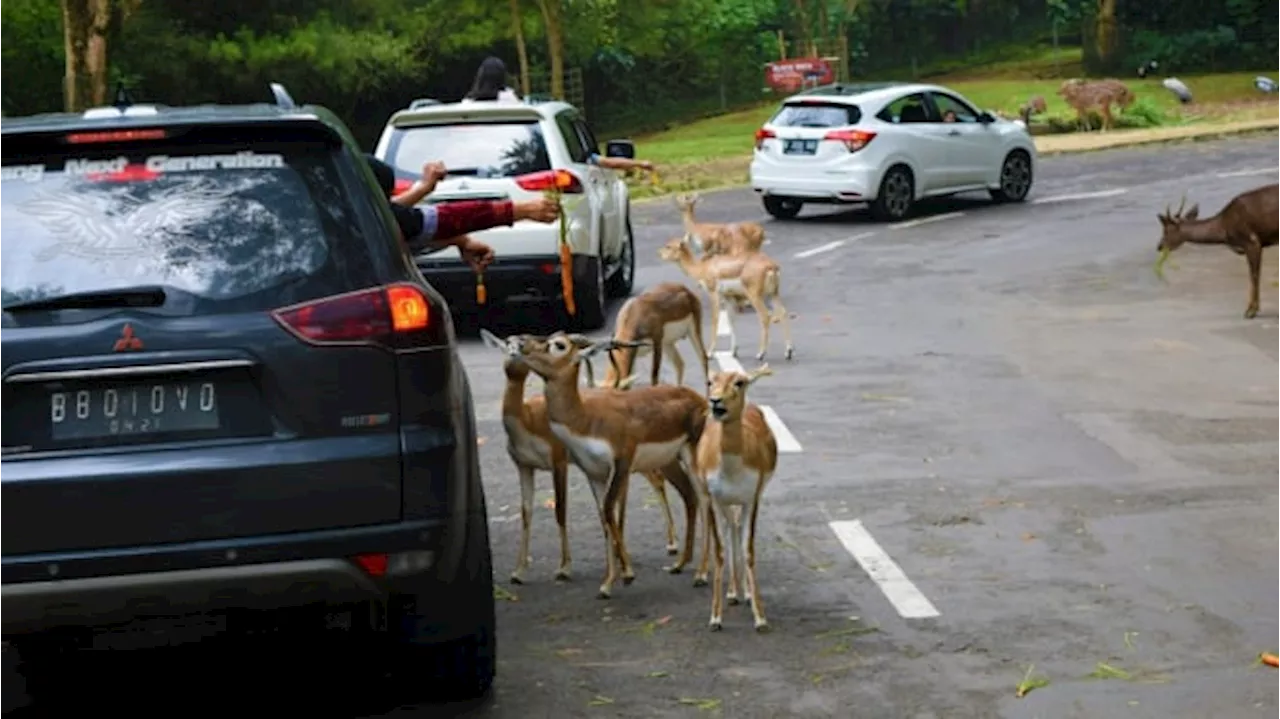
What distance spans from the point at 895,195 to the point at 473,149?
10742 mm

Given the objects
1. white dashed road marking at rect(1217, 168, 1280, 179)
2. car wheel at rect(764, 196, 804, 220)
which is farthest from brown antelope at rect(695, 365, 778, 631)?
white dashed road marking at rect(1217, 168, 1280, 179)

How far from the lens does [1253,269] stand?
53.2ft

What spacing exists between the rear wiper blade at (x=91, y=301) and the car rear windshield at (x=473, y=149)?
1003cm

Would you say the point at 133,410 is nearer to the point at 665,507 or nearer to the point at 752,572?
the point at 752,572

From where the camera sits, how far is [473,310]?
686 inches

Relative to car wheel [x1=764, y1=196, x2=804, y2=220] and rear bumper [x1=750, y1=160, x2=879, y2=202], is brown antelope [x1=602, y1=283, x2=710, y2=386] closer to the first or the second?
rear bumper [x1=750, y1=160, x2=879, y2=202]

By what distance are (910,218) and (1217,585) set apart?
18283 mm

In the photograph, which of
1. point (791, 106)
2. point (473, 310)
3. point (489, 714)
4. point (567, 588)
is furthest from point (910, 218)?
point (489, 714)

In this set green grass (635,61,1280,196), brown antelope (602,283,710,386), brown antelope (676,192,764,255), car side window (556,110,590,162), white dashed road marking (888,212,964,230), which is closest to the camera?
brown antelope (602,283,710,386)

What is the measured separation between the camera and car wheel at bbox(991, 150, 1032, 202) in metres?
27.2

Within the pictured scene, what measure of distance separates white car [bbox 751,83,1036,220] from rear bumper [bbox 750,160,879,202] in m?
0.01

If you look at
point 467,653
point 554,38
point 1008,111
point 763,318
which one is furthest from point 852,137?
point 1008,111

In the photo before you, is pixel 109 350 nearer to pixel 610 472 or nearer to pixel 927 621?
pixel 610 472

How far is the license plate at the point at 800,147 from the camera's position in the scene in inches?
997
